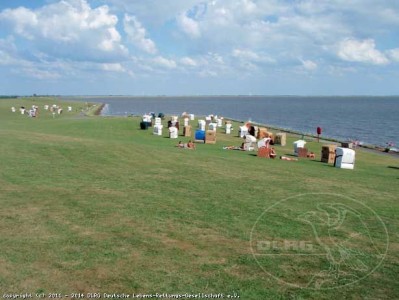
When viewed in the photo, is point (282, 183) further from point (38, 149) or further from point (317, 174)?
point (38, 149)

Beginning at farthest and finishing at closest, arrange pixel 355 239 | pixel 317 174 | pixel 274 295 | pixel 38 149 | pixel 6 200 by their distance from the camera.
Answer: pixel 38 149 < pixel 317 174 < pixel 6 200 < pixel 355 239 < pixel 274 295

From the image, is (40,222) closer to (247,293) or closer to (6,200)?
(6,200)

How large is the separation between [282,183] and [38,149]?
45.1 feet

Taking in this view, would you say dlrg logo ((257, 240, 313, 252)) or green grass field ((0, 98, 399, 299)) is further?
dlrg logo ((257, 240, 313, 252))

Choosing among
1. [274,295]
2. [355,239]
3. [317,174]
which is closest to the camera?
[274,295]

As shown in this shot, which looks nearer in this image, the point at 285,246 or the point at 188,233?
the point at 285,246

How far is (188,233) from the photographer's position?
1038cm

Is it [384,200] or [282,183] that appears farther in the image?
[282,183]

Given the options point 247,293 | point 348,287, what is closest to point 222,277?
point 247,293

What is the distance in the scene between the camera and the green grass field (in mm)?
7777

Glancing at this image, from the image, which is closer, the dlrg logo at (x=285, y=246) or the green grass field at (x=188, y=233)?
the green grass field at (x=188, y=233)

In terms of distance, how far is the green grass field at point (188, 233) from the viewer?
7777 millimetres

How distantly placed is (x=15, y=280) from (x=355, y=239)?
8.03 m

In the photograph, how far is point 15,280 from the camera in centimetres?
752
